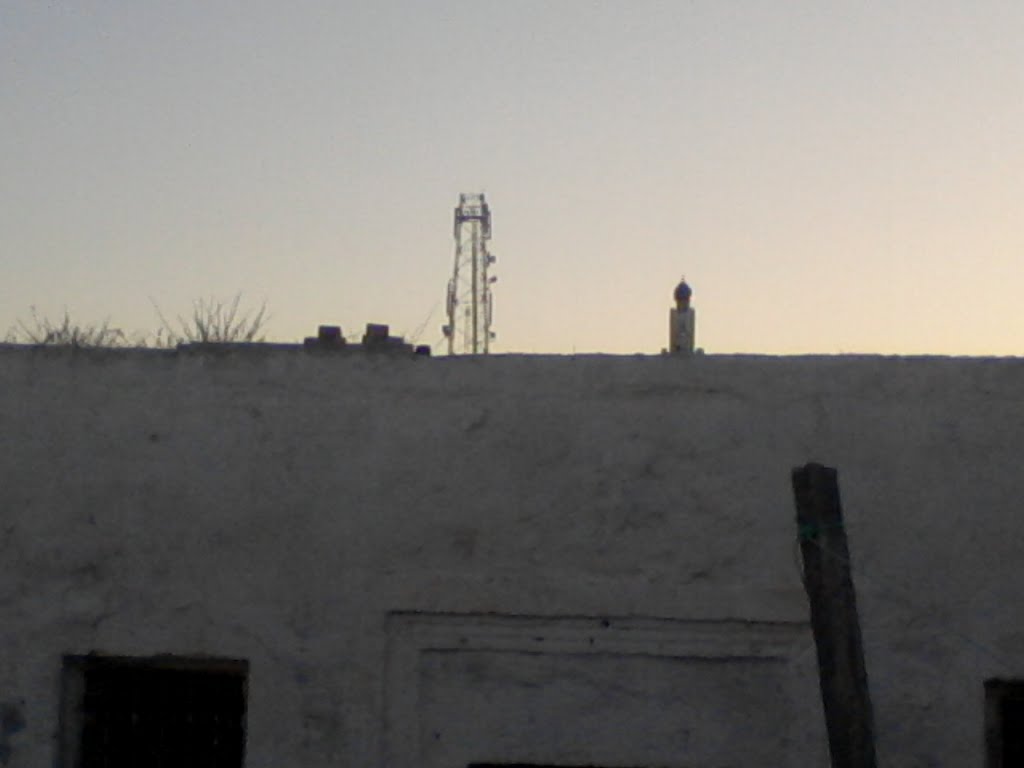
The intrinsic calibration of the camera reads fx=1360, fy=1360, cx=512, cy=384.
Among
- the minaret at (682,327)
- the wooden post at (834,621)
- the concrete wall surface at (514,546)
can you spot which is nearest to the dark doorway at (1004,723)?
the concrete wall surface at (514,546)

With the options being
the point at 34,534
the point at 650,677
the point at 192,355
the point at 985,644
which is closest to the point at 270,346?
the point at 192,355

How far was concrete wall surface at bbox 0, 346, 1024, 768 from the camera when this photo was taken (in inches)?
170

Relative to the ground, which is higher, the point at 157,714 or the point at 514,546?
the point at 514,546

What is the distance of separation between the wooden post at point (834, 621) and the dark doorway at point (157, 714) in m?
2.28

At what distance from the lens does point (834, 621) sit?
3.11 meters

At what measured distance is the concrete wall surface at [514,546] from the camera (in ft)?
14.2

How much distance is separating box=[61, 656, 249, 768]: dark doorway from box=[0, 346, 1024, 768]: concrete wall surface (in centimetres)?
15

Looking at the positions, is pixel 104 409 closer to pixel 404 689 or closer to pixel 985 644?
pixel 404 689

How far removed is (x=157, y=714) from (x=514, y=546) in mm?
1386

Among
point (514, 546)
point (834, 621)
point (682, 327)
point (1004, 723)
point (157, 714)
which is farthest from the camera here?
point (682, 327)

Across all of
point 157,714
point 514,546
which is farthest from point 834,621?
point 157,714

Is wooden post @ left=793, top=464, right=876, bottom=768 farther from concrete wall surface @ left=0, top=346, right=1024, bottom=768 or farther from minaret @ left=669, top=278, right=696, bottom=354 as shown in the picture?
minaret @ left=669, top=278, right=696, bottom=354

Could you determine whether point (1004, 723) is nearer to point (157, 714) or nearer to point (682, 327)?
point (682, 327)

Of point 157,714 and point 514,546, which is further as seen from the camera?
point 157,714
